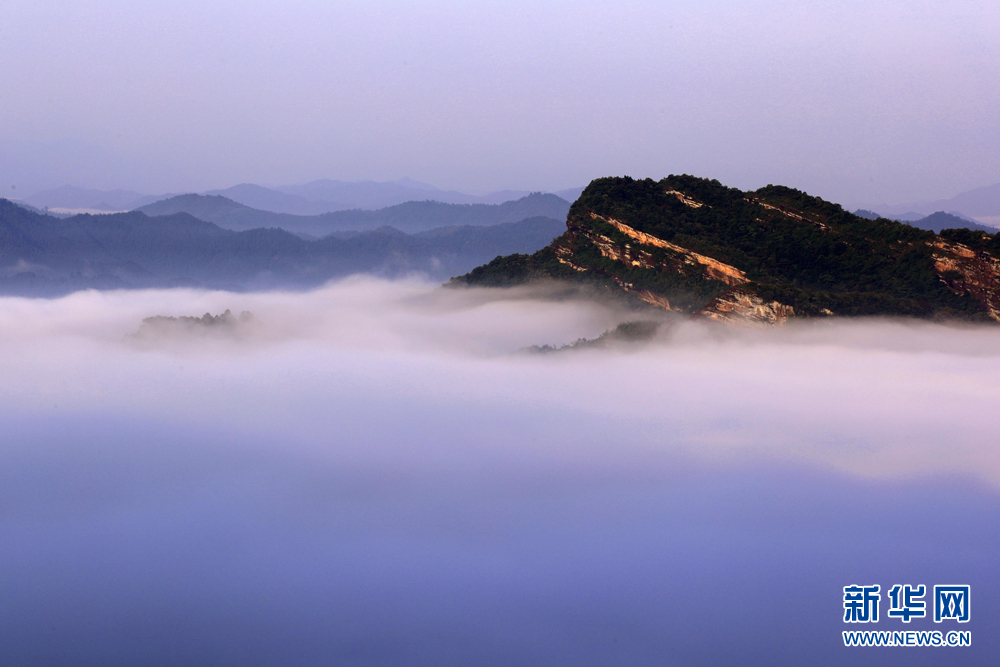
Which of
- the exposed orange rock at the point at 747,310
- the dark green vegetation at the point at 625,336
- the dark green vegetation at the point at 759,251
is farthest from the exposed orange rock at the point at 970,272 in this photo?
the dark green vegetation at the point at 625,336

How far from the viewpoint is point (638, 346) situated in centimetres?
5703

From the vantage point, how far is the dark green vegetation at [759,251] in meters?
60.2

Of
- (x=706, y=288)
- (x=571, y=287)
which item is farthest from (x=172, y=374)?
(x=706, y=288)

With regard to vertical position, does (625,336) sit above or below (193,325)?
below

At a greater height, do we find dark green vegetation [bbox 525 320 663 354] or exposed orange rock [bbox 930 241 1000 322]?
exposed orange rock [bbox 930 241 1000 322]

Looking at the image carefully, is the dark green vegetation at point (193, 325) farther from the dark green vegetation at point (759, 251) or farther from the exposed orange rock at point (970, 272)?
the exposed orange rock at point (970, 272)

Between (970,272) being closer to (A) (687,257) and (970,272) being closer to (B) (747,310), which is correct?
(B) (747,310)

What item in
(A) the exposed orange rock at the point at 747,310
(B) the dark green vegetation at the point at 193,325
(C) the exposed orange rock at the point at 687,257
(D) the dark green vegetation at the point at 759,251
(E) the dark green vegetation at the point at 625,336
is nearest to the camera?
(A) the exposed orange rock at the point at 747,310

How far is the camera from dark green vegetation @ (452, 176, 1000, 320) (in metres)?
60.2

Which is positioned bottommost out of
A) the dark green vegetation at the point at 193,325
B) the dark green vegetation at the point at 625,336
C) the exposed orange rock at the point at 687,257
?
the dark green vegetation at the point at 625,336

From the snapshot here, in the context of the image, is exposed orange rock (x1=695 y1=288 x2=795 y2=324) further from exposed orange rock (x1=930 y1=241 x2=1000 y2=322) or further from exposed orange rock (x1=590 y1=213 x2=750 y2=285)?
exposed orange rock (x1=930 y1=241 x2=1000 y2=322)

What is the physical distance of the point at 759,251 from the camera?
2820 inches

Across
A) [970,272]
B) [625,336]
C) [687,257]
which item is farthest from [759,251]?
[625,336]

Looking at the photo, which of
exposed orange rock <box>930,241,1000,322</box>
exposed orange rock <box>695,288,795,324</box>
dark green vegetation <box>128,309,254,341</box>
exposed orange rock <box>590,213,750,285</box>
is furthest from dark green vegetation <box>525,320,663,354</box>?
dark green vegetation <box>128,309,254,341</box>
